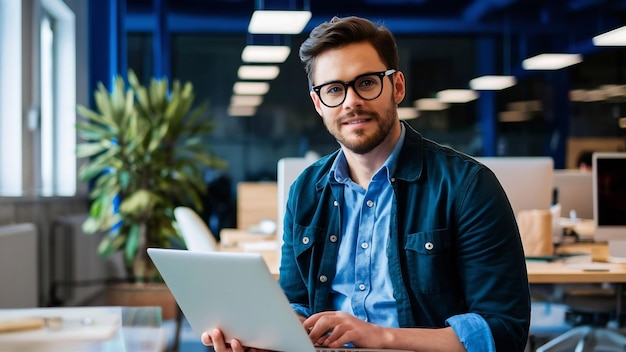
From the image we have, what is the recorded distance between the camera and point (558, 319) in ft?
19.6

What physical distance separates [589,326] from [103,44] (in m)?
5.51

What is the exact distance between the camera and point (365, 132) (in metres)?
1.77

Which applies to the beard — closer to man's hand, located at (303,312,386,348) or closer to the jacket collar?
the jacket collar

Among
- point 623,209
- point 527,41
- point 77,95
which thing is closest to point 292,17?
point 77,95

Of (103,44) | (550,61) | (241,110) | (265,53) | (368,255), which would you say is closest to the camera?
(368,255)

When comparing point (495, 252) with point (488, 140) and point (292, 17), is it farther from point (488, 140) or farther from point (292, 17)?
point (488, 140)

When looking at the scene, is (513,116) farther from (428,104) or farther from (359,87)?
(359,87)

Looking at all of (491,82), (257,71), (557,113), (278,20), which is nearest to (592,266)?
(278,20)

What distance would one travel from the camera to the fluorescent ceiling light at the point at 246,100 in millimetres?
9836

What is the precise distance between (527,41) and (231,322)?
988 centimetres

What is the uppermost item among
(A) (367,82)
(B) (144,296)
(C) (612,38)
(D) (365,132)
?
(C) (612,38)

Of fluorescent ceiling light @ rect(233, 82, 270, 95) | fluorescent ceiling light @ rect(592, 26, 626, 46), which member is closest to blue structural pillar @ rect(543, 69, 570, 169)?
fluorescent ceiling light @ rect(592, 26, 626, 46)

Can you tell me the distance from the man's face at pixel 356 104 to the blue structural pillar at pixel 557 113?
9.36m

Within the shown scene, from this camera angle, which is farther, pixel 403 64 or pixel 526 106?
pixel 526 106
